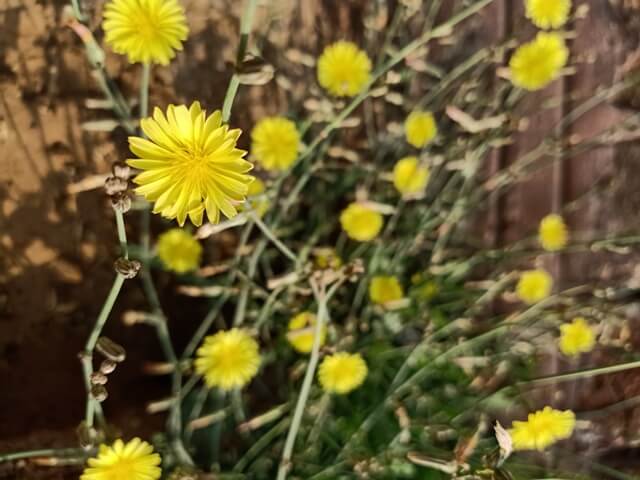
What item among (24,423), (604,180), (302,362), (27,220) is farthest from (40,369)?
(604,180)

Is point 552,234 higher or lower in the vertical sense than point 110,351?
higher

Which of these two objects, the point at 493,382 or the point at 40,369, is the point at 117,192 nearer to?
the point at 40,369

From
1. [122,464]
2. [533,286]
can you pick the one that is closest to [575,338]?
[533,286]

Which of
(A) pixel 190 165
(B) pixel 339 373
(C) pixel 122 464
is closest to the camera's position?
(A) pixel 190 165

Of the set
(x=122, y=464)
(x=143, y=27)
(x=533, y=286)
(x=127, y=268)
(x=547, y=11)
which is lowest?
(x=122, y=464)

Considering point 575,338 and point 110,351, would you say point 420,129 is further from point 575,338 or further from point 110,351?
point 110,351

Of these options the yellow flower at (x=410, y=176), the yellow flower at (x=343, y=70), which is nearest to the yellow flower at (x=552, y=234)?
the yellow flower at (x=410, y=176)
